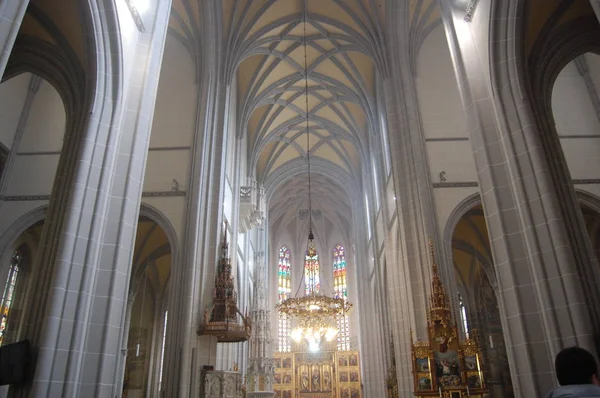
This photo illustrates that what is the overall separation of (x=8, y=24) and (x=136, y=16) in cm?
396

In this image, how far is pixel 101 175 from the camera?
713 cm

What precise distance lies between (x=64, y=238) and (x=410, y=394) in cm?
1125

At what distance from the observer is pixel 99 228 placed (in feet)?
22.7

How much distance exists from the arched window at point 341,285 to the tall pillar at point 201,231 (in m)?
19.7

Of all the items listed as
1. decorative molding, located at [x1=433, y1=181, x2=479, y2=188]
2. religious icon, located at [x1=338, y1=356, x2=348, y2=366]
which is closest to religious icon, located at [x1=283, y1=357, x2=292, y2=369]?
religious icon, located at [x1=338, y1=356, x2=348, y2=366]

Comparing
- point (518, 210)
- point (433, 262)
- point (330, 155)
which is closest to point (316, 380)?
point (330, 155)

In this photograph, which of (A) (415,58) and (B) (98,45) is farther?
(A) (415,58)

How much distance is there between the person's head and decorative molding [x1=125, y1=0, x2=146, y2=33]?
8127mm

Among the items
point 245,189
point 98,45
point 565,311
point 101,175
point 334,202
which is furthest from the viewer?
point 334,202

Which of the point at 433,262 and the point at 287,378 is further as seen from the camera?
the point at 287,378

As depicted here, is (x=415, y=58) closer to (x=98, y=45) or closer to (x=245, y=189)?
(x=245, y=189)

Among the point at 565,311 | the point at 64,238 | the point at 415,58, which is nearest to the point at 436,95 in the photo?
the point at 415,58

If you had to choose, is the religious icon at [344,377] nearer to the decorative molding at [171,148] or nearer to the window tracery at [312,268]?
the window tracery at [312,268]

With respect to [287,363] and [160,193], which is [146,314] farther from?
[287,363]
